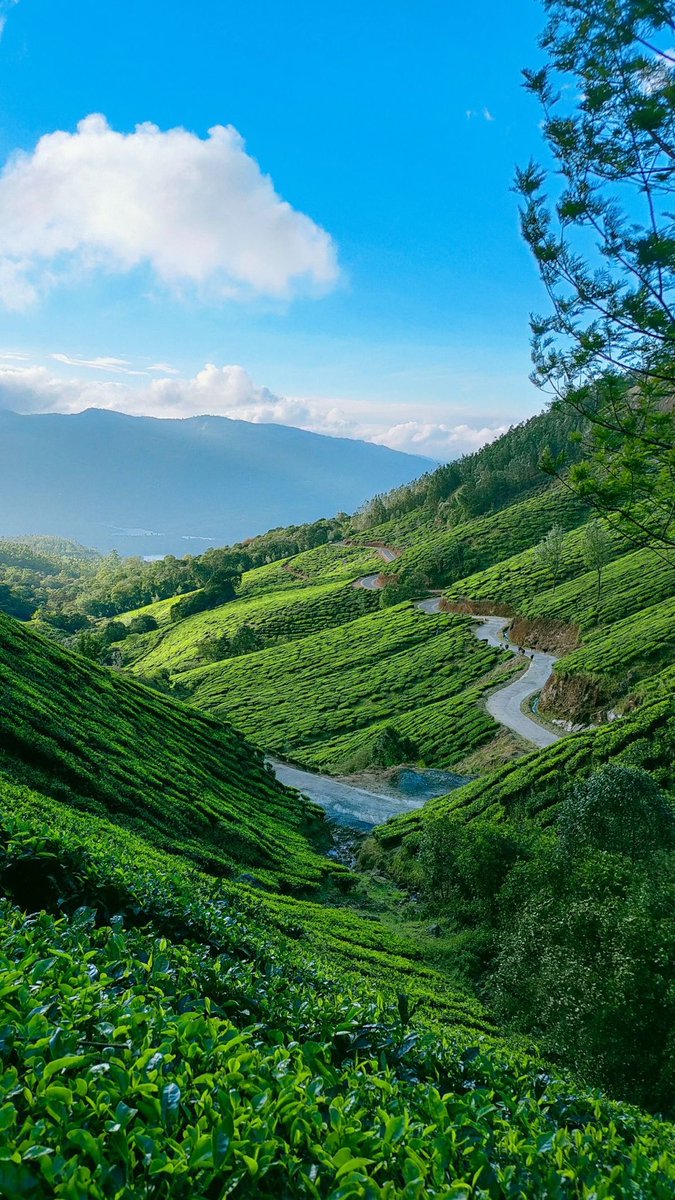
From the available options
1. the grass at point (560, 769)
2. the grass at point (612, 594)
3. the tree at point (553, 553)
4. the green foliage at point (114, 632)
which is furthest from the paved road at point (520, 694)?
the green foliage at point (114, 632)

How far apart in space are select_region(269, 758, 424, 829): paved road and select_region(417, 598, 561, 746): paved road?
44.0 ft

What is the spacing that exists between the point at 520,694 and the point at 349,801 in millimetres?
28749

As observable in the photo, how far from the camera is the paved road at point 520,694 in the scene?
2152 inches

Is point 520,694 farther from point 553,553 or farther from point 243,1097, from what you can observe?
point 243,1097

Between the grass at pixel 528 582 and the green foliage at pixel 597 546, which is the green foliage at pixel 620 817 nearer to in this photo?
the green foliage at pixel 597 546

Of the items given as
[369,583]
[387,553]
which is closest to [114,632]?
[369,583]

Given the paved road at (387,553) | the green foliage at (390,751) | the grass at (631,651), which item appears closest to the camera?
the grass at (631,651)

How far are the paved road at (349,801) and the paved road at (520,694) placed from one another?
44.0ft

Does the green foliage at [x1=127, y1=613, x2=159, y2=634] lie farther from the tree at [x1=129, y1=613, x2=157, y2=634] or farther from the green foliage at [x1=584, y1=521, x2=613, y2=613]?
the green foliage at [x1=584, y1=521, x2=613, y2=613]

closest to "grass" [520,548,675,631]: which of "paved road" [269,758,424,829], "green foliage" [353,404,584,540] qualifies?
"paved road" [269,758,424,829]

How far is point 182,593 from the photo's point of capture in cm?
17650

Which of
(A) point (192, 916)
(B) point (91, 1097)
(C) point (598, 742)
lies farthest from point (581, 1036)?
(C) point (598, 742)

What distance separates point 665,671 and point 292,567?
420 ft

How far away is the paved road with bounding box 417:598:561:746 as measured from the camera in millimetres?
54656
